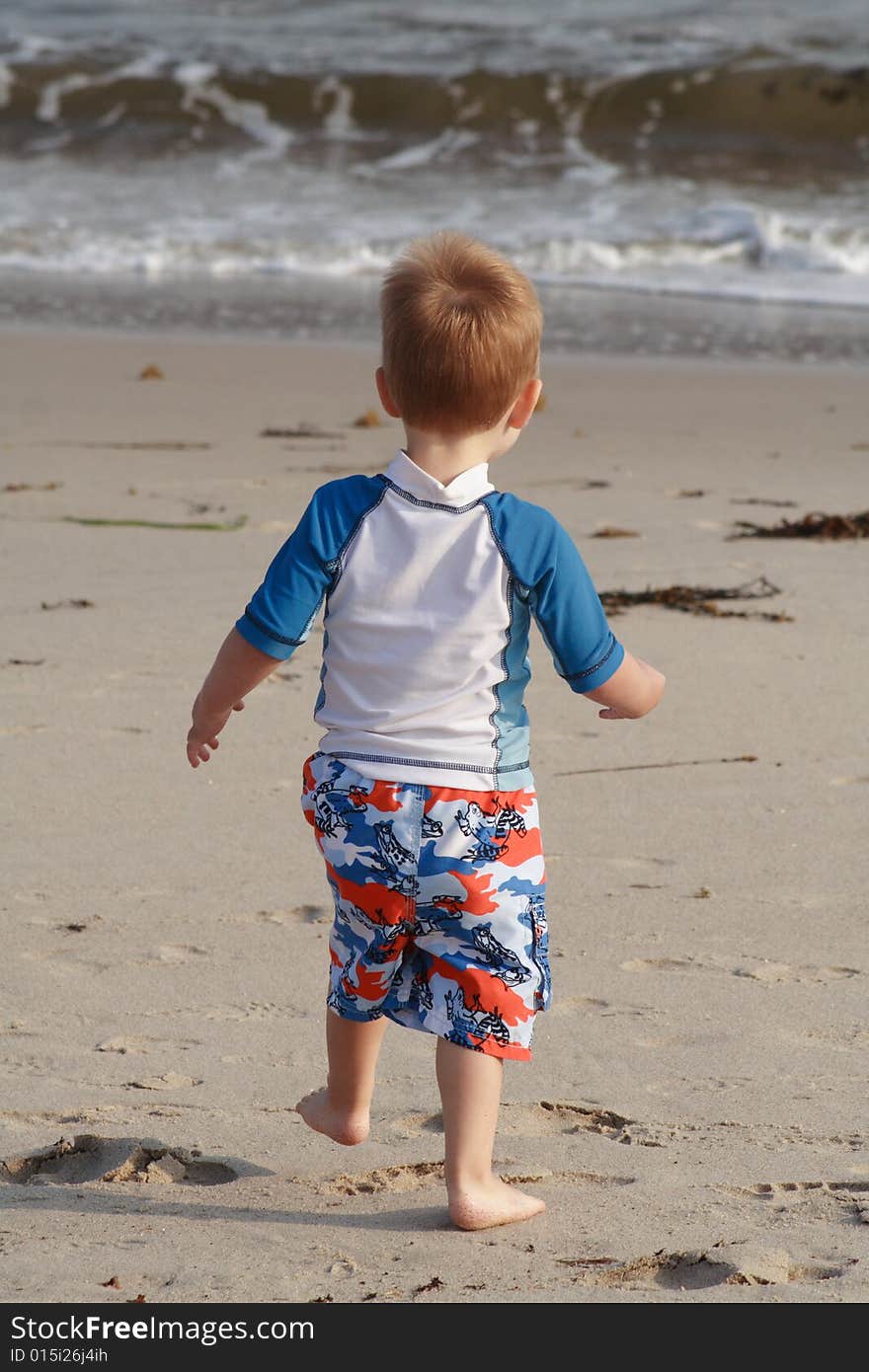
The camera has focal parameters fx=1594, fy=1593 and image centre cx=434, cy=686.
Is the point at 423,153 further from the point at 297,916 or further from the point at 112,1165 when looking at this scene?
the point at 112,1165

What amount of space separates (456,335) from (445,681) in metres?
0.44

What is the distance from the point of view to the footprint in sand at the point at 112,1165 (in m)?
2.19

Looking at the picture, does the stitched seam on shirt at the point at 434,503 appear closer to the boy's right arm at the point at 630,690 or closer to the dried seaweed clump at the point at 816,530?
the boy's right arm at the point at 630,690

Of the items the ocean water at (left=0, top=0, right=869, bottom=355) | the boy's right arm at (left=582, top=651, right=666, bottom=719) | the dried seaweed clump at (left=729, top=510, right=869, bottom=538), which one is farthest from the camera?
the ocean water at (left=0, top=0, right=869, bottom=355)

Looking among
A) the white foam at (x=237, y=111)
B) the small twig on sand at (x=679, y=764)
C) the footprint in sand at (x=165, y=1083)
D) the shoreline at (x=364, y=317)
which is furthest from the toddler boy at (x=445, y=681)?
the white foam at (x=237, y=111)

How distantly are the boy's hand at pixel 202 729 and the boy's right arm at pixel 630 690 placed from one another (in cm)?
50

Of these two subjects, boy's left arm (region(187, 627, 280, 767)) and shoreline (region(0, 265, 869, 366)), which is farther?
shoreline (region(0, 265, 869, 366))

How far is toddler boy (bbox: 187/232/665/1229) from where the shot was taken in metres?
2.05

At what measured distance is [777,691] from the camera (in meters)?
4.12

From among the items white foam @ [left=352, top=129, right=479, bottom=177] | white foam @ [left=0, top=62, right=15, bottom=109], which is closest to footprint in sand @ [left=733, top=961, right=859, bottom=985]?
white foam @ [left=352, top=129, right=479, bottom=177]

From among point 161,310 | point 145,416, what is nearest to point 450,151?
point 161,310

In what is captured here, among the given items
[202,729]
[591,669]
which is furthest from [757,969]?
[202,729]

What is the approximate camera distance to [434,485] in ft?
6.77

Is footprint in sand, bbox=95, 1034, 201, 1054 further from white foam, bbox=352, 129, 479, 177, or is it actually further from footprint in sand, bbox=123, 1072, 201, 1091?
white foam, bbox=352, 129, 479, 177
